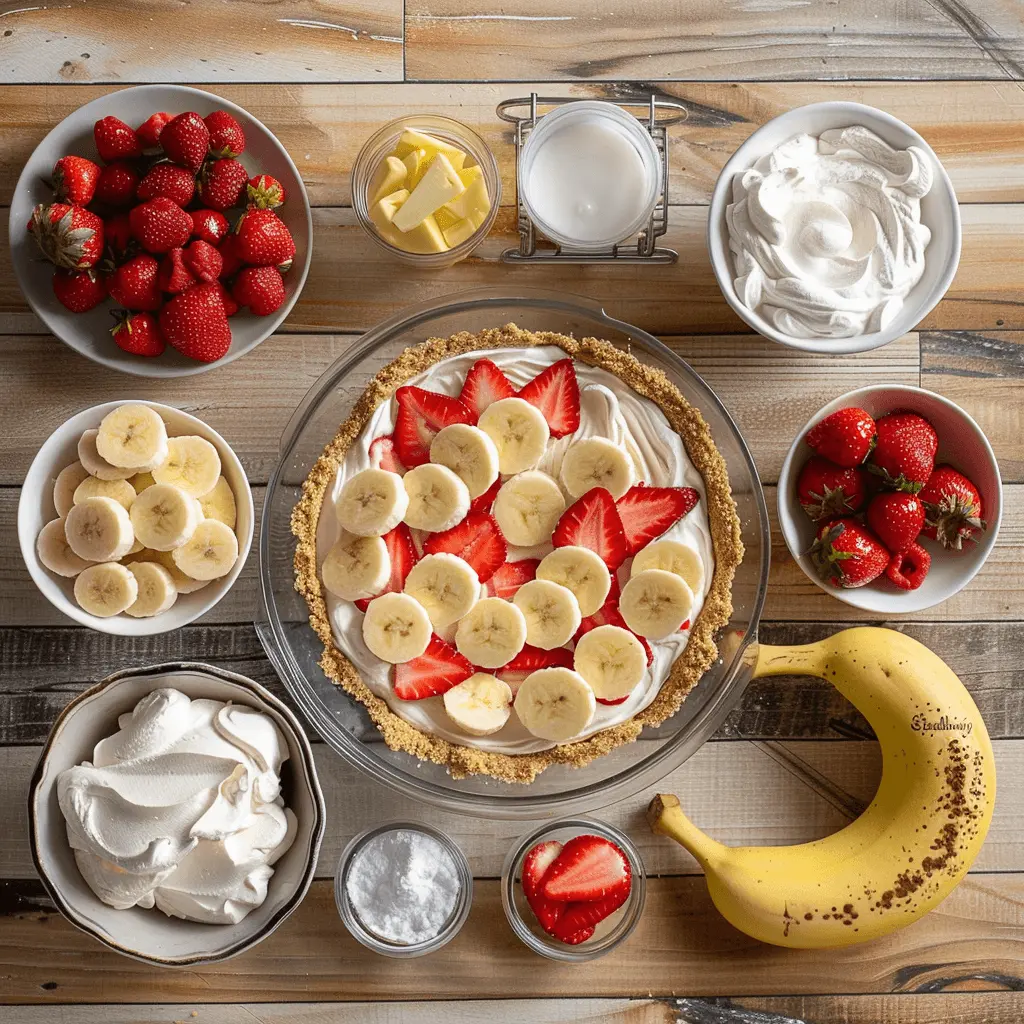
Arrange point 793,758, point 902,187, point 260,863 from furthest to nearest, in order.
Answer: point 793,758 < point 902,187 < point 260,863

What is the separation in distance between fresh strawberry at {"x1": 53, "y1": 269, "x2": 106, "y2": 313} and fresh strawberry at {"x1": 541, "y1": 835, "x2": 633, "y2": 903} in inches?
69.8

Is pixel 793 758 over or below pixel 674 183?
below

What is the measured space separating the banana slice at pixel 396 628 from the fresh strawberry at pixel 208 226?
0.98m

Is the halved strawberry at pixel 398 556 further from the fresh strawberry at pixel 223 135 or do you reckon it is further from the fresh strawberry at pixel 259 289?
the fresh strawberry at pixel 223 135

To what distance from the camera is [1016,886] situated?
2568 mm

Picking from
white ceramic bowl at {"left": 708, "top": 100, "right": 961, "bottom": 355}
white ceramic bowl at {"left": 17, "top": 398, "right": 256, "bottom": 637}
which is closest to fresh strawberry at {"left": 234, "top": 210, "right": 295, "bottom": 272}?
white ceramic bowl at {"left": 17, "top": 398, "right": 256, "bottom": 637}

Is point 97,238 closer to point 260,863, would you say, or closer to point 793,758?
point 260,863

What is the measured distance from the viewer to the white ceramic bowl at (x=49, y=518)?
7.59ft

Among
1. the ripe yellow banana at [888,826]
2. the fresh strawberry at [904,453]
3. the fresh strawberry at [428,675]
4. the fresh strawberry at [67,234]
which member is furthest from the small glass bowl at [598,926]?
the fresh strawberry at [67,234]

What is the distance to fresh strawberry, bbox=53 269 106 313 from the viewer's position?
2355mm

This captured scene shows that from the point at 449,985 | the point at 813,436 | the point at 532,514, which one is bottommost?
the point at 449,985

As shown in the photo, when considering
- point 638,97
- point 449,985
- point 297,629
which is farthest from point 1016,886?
point 638,97

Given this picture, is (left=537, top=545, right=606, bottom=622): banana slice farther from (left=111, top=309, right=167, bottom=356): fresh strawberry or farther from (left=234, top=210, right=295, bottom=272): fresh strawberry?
(left=111, top=309, right=167, bottom=356): fresh strawberry

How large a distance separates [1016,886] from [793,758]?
2.27 ft
